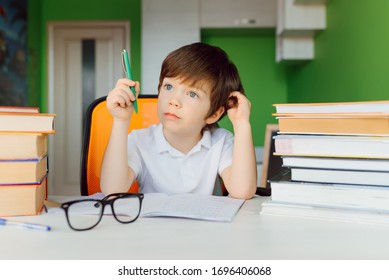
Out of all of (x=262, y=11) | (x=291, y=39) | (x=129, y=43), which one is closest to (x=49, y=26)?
(x=129, y=43)

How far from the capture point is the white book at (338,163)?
689 millimetres

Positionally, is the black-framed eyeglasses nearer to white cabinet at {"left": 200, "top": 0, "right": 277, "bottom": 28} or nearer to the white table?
the white table

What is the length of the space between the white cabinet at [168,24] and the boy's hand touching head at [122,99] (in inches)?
98.4

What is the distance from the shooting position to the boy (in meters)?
0.98

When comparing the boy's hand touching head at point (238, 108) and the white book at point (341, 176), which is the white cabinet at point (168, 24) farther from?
the white book at point (341, 176)

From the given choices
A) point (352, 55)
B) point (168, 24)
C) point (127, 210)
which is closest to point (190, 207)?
point (127, 210)

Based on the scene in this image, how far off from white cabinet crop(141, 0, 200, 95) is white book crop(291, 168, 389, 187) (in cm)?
278

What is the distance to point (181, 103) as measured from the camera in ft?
3.27

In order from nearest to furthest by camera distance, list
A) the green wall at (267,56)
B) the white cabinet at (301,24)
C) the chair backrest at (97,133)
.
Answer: the chair backrest at (97,133) < the green wall at (267,56) < the white cabinet at (301,24)

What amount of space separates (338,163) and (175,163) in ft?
1.71

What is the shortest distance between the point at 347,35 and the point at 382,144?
1512 mm

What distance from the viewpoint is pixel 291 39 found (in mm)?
2959

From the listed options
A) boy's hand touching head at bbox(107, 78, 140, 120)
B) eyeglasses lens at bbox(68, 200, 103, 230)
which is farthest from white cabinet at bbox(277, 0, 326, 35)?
eyeglasses lens at bbox(68, 200, 103, 230)

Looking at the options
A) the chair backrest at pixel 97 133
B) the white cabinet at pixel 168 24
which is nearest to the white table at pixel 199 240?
the chair backrest at pixel 97 133
